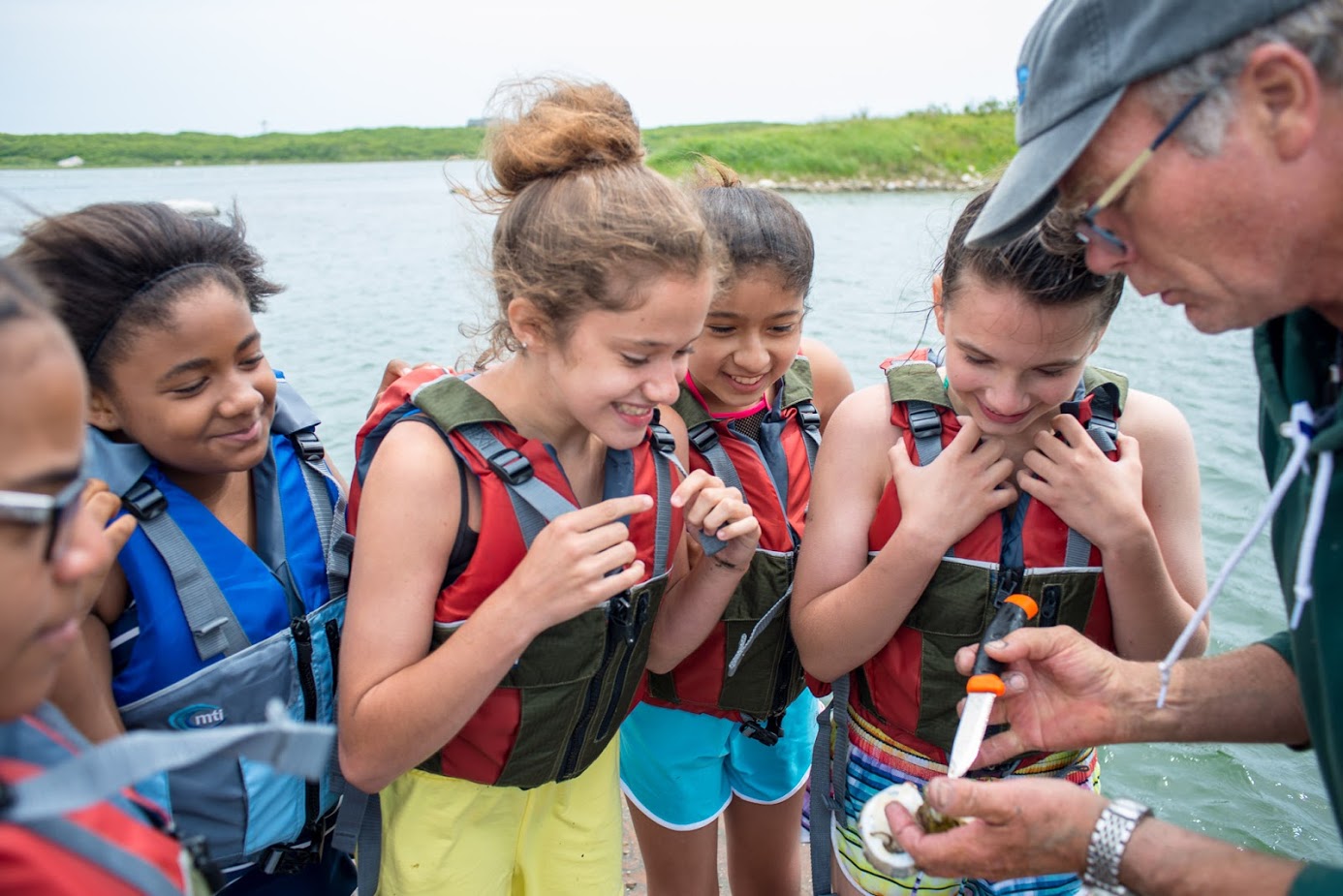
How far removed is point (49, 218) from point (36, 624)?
131cm

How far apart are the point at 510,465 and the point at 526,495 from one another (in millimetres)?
71

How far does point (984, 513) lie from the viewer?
2230mm

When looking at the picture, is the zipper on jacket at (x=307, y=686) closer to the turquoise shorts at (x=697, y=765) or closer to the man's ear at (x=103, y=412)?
the man's ear at (x=103, y=412)

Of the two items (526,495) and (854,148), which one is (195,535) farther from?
(854,148)

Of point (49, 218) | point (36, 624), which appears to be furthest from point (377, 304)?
point (36, 624)

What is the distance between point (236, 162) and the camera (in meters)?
63.6

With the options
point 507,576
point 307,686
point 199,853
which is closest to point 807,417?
point 507,576

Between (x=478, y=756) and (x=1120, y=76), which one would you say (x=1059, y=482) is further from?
(x=478, y=756)

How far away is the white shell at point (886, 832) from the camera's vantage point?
5.88 feet

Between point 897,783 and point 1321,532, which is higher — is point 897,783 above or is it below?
below

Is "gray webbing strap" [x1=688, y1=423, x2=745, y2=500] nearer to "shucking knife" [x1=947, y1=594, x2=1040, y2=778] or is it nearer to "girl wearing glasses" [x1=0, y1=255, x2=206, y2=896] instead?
"shucking knife" [x1=947, y1=594, x2=1040, y2=778]

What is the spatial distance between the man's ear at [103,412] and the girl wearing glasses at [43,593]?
39.1 inches

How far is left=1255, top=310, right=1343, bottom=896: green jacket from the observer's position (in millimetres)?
1500

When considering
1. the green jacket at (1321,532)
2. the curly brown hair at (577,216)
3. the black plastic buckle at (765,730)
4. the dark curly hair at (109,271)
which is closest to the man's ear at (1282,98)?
the green jacket at (1321,532)
